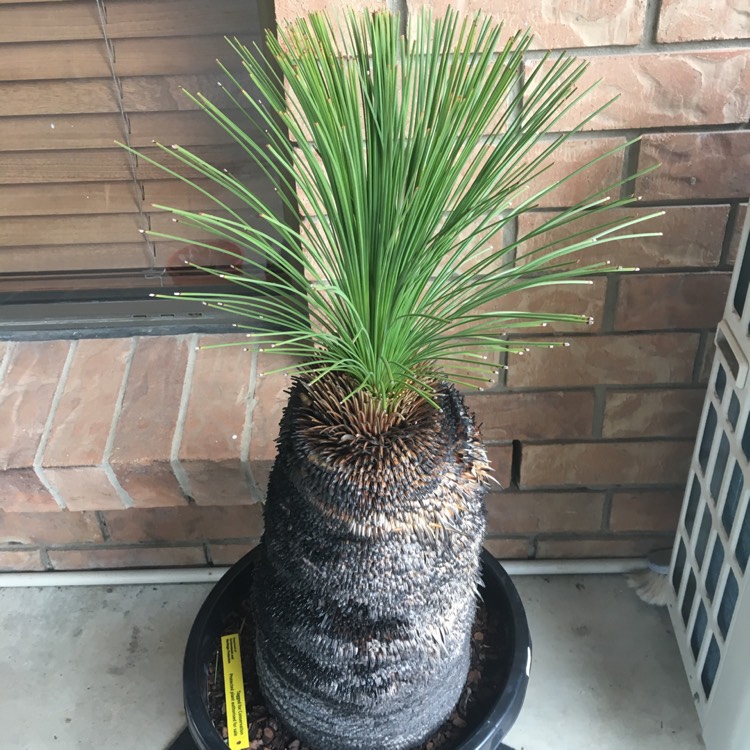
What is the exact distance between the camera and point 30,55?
1.08 metres

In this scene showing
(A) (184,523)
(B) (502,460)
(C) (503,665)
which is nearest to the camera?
(C) (503,665)

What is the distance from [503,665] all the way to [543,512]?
0.37 meters

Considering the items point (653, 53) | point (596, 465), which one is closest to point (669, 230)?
point (653, 53)

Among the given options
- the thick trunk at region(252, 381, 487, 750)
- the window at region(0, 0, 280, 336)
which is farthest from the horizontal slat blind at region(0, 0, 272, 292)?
the thick trunk at region(252, 381, 487, 750)

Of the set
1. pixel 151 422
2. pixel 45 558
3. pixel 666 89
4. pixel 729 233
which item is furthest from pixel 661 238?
pixel 45 558

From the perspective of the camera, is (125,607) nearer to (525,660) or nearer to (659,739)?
(525,660)

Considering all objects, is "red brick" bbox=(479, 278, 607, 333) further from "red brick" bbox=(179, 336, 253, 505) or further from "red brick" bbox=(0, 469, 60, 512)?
"red brick" bbox=(0, 469, 60, 512)

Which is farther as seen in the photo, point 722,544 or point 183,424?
point 183,424

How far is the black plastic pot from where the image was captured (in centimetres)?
92

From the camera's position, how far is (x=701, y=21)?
0.88 metres

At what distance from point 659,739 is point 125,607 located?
2.94 feet

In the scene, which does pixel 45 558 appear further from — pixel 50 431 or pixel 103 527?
pixel 50 431

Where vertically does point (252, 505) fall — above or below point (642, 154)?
below

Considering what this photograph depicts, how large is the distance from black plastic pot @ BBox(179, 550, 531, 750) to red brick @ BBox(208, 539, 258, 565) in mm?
277
